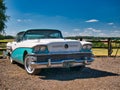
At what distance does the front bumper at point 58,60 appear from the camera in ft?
22.1

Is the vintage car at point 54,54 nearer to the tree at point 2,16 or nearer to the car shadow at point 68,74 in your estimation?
the car shadow at point 68,74

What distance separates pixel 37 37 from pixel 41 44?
72.4 inches

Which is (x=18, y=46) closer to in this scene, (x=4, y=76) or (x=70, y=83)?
(x=4, y=76)

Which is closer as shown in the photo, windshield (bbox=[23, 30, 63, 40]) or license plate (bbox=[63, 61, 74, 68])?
license plate (bbox=[63, 61, 74, 68])

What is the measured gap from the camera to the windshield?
8.52 metres

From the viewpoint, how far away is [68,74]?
7.54 meters

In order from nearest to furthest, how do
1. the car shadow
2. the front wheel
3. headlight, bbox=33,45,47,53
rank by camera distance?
1. headlight, bbox=33,45,47,53
2. the car shadow
3. the front wheel

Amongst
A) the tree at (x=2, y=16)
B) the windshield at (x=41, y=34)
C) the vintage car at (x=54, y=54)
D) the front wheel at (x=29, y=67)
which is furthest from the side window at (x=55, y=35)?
the tree at (x=2, y=16)

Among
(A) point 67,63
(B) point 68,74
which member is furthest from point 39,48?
(B) point 68,74

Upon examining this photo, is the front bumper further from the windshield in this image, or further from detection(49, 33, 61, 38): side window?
detection(49, 33, 61, 38): side window

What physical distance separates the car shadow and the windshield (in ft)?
4.40

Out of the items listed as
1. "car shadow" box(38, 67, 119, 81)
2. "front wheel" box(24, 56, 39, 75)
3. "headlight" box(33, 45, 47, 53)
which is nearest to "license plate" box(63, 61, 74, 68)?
"car shadow" box(38, 67, 119, 81)

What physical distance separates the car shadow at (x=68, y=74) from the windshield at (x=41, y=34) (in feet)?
4.40

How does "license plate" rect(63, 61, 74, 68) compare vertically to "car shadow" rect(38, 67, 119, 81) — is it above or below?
above
